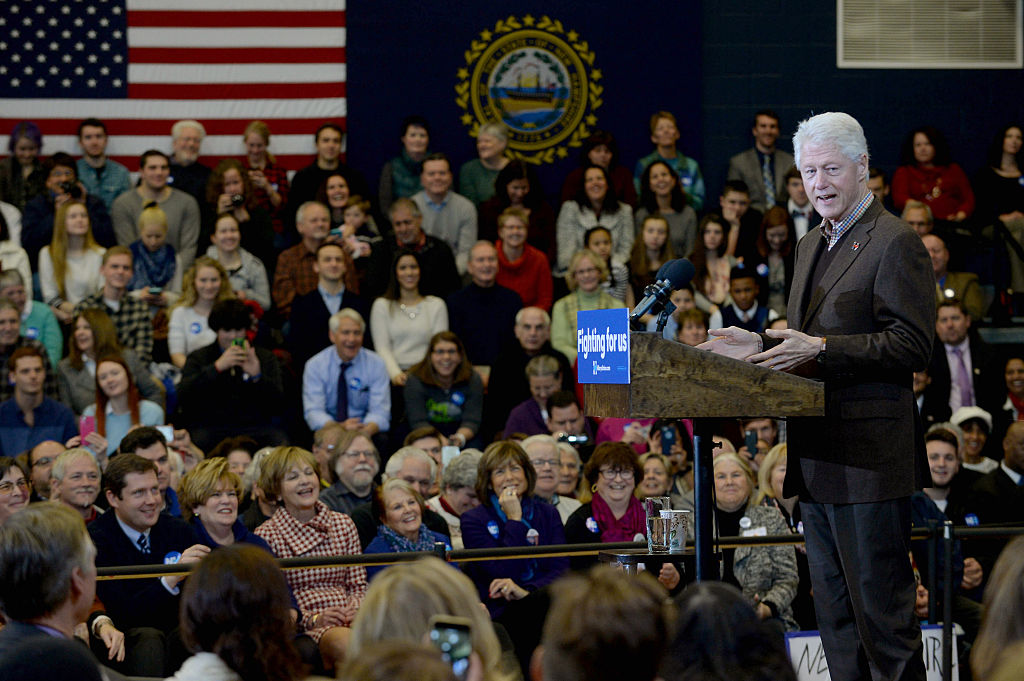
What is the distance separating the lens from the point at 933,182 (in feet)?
A: 34.2

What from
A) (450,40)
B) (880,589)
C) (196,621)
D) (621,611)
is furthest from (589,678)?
(450,40)

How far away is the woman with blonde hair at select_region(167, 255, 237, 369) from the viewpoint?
7.80m

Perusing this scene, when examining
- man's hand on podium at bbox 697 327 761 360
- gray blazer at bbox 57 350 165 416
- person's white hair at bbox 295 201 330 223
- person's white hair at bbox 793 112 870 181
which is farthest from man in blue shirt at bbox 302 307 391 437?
person's white hair at bbox 793 112 870 181

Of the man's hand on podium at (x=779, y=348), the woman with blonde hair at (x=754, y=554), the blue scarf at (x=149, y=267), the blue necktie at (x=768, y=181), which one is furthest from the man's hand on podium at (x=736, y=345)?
the blue necktie at (x=768, y=181)

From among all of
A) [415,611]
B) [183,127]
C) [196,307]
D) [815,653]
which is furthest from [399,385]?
[415,611]

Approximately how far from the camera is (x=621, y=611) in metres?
1.88

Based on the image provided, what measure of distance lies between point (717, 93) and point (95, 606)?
7565mm

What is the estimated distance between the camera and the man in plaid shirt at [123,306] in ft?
25.2

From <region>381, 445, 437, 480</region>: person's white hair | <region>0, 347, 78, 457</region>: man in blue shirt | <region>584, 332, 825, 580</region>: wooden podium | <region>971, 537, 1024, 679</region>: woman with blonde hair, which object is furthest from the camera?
<region>0, 347, 78, 457</region>: man in blue shirt

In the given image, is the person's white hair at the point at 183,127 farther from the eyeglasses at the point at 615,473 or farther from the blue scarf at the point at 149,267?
the eyeglasses at the point at 615,473

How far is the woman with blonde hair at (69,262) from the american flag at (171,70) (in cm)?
194

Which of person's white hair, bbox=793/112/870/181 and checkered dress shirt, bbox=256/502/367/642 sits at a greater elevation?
person's white hair, bbox=793/112/870/181

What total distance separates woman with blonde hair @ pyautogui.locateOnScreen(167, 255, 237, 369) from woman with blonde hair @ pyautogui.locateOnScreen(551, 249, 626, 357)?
83.0 inches

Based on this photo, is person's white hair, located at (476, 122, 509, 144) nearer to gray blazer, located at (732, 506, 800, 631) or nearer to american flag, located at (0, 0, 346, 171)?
american flag, located at (0, 0, 346, 171)
